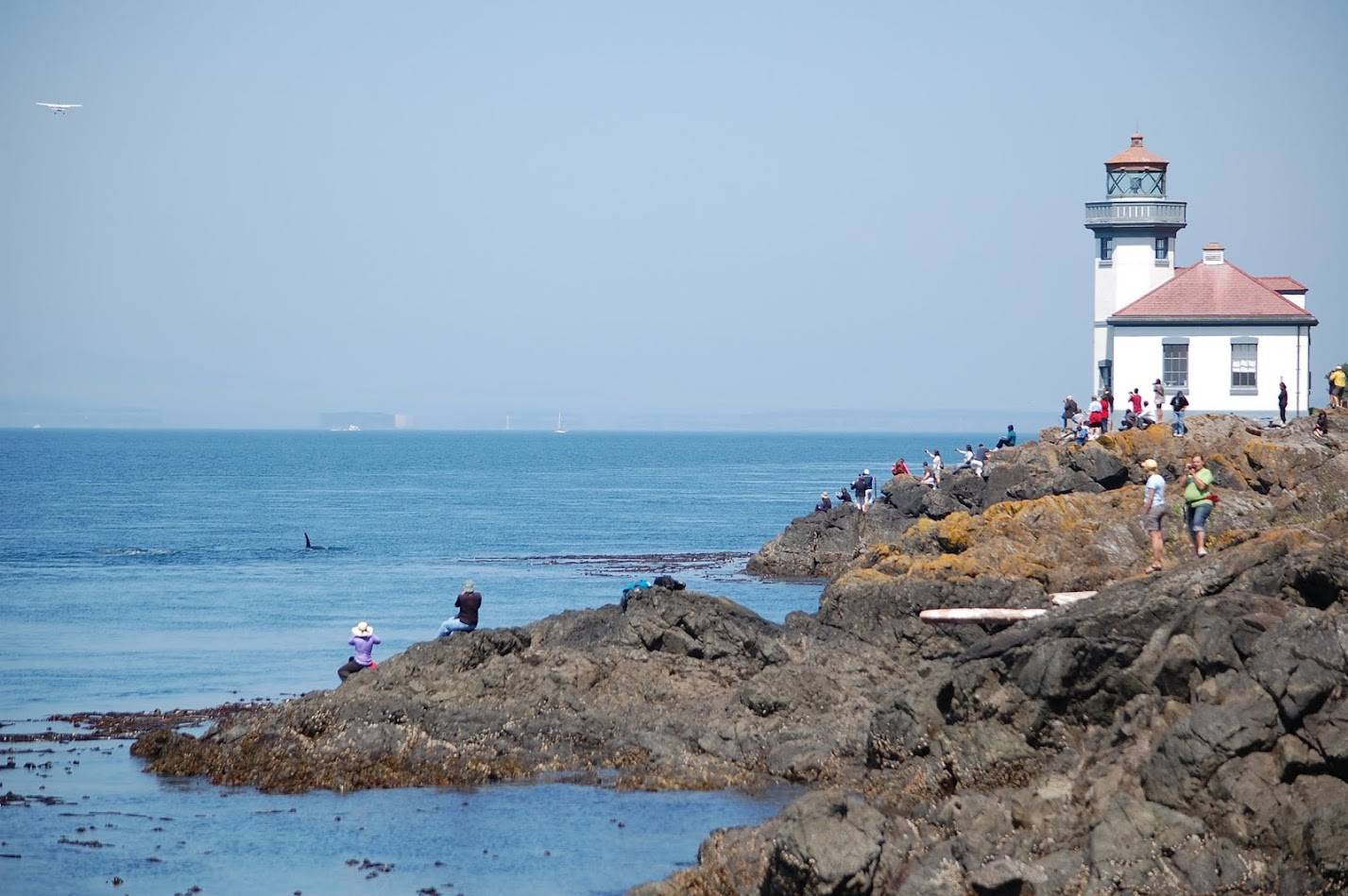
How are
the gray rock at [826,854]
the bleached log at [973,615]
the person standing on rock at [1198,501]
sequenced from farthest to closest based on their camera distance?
the bleached log at [973,615] < the person standing on rock at [1198,501] < the gray rock at [826,854]

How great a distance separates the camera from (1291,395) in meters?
50.2

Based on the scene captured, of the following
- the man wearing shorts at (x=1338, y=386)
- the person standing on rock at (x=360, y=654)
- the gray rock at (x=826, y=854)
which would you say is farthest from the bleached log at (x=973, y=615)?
the man wearing shorts at (x=1338, y=386)

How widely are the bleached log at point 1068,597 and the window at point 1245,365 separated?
22920 millimetres

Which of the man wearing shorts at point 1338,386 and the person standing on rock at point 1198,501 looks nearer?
the person standing on rock at point 1198,501

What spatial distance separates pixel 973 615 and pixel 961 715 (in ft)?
26.9

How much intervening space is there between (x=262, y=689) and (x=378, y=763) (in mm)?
9245

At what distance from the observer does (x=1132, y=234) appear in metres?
56.3

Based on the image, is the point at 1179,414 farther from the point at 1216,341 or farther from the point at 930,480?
the point at 930,480

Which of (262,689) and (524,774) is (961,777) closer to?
(524,774)

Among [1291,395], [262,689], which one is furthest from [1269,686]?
[1291,395]

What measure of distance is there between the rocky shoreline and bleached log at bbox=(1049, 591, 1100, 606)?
0.55 meters

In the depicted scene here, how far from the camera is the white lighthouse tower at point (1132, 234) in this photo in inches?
2195

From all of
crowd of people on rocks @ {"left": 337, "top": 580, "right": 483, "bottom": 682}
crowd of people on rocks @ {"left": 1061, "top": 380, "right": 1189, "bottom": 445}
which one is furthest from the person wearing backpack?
crowd of people on rocks @ {"left": 337, "top": 580, "right": 483, "bottom": 682}

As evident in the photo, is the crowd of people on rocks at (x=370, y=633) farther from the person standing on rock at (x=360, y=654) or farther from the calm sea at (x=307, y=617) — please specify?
the calm sea at (x=307, y=617)
